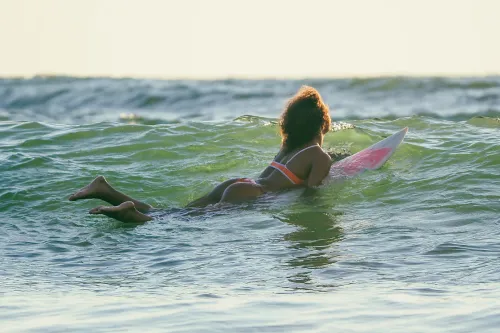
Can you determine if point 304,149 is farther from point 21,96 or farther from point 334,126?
point 21,96

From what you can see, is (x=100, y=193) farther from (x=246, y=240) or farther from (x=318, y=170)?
(x=318, y=170)

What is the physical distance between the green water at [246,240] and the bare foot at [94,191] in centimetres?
32

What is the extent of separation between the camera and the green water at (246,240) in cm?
548

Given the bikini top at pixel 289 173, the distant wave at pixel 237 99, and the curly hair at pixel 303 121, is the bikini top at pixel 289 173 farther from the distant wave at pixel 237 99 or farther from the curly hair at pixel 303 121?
the distant wave at pixel 237 99

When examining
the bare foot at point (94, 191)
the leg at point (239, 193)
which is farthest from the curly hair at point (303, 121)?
the bare foot at point (94, 191)

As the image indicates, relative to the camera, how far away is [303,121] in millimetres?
9500

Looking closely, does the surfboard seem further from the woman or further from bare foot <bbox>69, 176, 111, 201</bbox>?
bare foot <bbox>69, 176, 111, 201</bbox>

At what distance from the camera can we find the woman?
30.1 feet

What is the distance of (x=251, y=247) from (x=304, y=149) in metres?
2.09

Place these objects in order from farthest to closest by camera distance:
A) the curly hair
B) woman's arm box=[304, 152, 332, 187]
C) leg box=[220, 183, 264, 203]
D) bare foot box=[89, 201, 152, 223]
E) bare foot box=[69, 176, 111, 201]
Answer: the curly hair, woman's arm box=[304, 152, 332, 187], leg box=[220, 183, 264, 203], bare foot box=[69, 176, 111, 201], bare foot box=[89, 201, 152, 223]

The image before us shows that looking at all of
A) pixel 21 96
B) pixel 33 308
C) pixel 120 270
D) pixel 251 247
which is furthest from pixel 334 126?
pixel 21 96

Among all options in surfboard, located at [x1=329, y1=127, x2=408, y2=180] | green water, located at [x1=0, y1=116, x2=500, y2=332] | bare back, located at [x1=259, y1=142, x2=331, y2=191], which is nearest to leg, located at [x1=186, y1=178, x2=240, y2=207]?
green water, located at [x1=0, y1=116, x2=500, y2=332]

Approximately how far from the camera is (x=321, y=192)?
31.4 ft

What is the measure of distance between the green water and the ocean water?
0.02m
